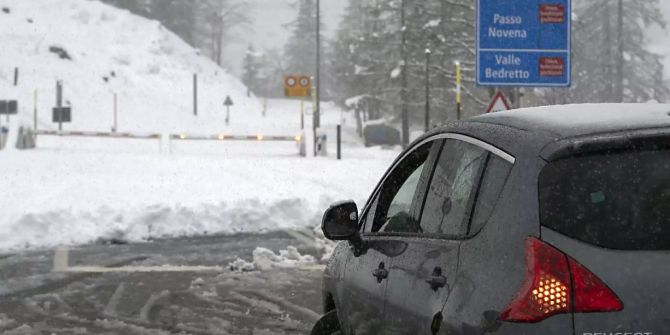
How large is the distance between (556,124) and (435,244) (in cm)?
65

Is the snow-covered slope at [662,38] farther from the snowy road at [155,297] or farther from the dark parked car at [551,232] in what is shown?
the dark parked car at [551,232]

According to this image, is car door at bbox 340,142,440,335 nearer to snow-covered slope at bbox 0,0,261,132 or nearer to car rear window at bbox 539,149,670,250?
car rear window at bbox 539,149,670,250

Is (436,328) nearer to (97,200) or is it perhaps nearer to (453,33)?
(97,200)

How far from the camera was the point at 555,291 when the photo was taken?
2.33 metres

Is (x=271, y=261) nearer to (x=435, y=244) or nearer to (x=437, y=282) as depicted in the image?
(x=435, y=244)

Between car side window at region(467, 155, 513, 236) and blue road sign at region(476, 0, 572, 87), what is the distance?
13766 mm

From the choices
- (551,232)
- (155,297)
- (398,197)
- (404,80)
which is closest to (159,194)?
(155,297)

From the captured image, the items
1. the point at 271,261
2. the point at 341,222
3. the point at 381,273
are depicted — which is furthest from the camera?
the point at 271,261

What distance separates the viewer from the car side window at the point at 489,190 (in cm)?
269

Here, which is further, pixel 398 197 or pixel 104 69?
pixel 104 69

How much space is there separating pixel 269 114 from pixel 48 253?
5593 centimetres

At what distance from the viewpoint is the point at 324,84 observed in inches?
4237

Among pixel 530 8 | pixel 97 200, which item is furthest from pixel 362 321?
pixel 530 8

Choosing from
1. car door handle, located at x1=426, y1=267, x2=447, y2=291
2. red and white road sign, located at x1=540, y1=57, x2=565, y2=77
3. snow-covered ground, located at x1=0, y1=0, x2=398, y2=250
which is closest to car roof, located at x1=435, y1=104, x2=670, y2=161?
car door handle, located at x1=426, y1=267, x2=447, y2=291
